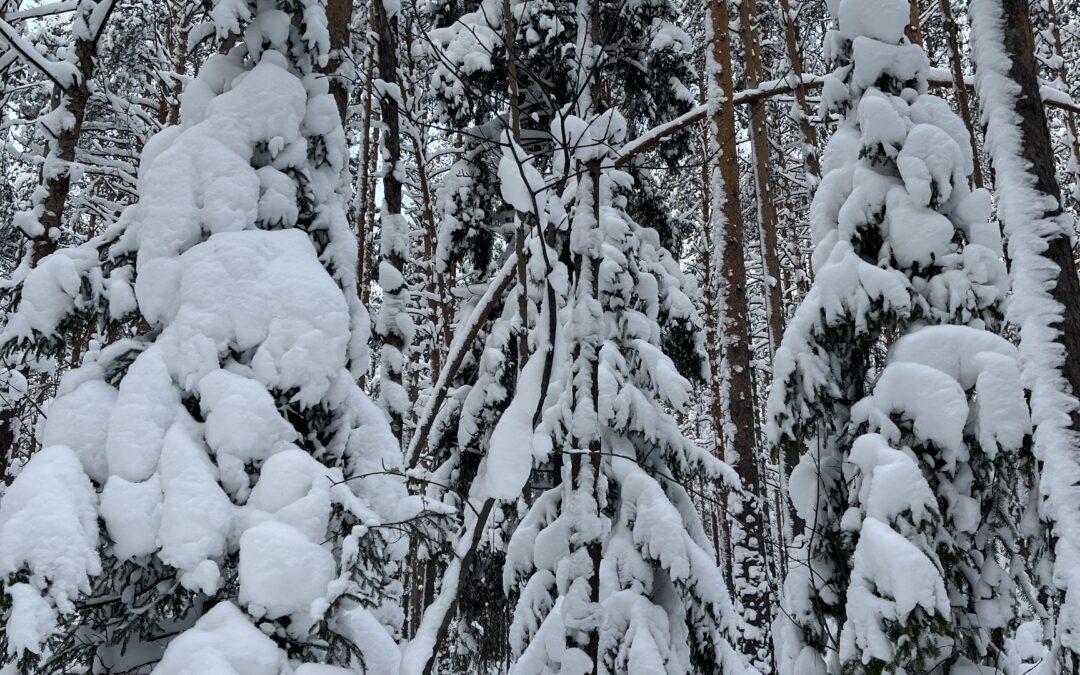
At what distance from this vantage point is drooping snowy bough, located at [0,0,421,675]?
131 inches

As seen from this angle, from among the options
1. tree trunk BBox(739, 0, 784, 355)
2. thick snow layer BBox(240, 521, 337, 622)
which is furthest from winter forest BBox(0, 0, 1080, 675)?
tree trunk BBox(739, 0, 784, 355)

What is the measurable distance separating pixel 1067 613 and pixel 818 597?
4.88ft

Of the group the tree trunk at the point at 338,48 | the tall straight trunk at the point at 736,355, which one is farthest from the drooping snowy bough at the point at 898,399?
the tree trunk at the point at 338,48

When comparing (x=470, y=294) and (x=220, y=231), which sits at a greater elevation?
(x=470, y=294)

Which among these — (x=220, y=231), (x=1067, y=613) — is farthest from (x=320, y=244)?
(x=1067, y=613)

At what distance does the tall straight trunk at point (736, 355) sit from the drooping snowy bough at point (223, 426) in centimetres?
479

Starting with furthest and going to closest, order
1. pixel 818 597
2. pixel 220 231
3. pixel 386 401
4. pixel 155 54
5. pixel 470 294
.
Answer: pixel 155 54, pixel 470 294, pixel 386 401, pixel 818 597, pixel 220 231

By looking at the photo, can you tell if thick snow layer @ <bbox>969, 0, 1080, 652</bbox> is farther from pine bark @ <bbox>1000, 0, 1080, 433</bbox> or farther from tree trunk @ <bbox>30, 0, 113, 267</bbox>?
tree trunk @ <bbox>30, 0, 113, 267</bbox>

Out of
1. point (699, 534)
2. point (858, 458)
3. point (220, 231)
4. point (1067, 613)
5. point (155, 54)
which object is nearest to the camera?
point (1067, 613)

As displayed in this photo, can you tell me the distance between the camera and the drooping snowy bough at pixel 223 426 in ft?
11.0

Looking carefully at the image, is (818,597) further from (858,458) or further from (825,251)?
(825,251)

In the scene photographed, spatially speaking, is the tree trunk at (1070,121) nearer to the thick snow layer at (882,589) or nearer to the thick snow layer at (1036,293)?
the thick snow layer at (1036,293)

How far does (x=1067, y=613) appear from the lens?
13.0 ft

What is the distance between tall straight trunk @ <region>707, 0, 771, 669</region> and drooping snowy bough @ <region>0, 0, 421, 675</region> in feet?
15.7
